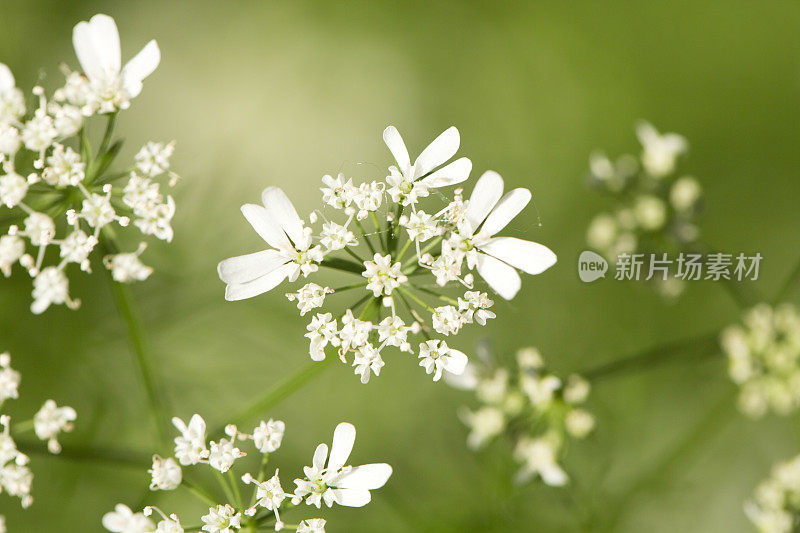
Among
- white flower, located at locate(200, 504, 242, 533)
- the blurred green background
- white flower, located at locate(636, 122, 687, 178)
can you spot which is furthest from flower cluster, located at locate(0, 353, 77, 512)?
white flower, located at locate(636, 122, 687, 178)

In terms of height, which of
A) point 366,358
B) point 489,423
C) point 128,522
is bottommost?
point 128,522

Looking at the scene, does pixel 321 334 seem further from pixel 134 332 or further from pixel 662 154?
pixel 662 154

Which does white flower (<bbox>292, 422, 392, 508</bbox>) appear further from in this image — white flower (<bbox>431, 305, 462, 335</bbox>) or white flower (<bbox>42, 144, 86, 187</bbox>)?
white flower (<bbox>42, 144, 86, 187</bbox>)

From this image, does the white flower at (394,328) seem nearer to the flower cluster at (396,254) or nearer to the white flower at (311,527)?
the flower cluster at (396,254)

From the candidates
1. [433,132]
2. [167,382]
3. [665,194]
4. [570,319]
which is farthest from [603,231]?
[167,382]

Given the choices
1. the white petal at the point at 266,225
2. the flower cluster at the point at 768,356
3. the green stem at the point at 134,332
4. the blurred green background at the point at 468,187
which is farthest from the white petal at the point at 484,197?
the blurred green background at the point at 468,187

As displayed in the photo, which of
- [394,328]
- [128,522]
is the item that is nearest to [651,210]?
[394,328]
